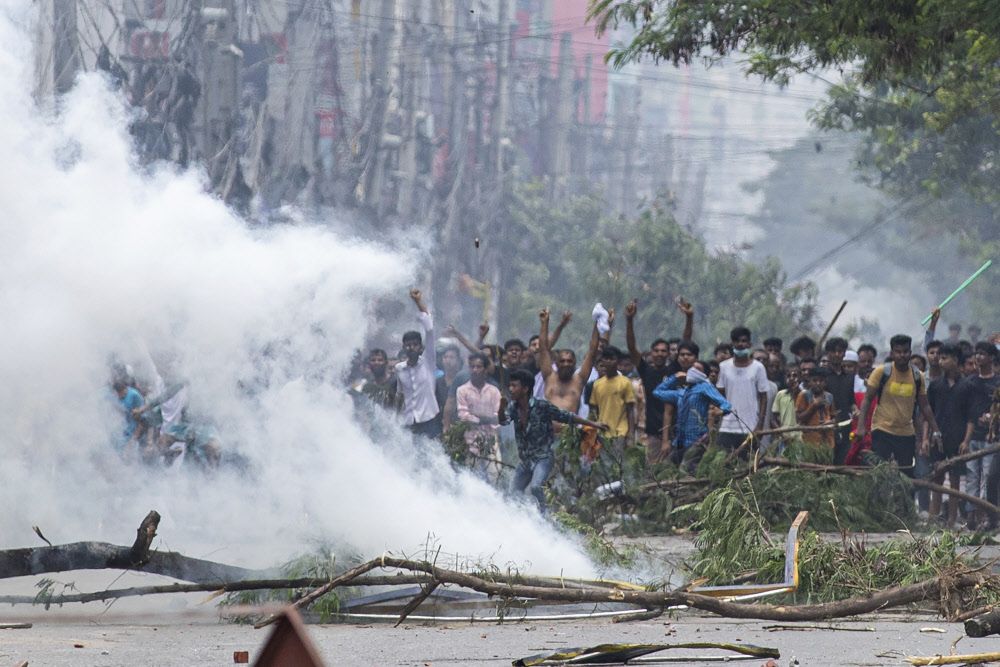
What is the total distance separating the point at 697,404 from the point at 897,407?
1694mm

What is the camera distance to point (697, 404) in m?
12.2

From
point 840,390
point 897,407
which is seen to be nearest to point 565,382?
point 840,390

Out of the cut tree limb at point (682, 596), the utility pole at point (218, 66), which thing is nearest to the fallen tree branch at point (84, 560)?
the cut tree limb at point (682, 596)

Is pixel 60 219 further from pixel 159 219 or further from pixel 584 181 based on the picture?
pixel 584 181

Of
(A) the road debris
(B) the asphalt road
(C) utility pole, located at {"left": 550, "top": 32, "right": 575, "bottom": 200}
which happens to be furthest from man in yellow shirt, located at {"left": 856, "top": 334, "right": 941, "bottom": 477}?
(C) utility pole, located at {"left": 550, "top": 32, "right": 575, "bottom": 200}

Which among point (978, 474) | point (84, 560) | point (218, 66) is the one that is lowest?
point (84, 560)

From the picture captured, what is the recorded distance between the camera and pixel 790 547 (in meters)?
7.86

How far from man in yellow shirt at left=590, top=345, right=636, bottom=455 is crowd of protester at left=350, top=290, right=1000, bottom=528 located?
0.01 meters

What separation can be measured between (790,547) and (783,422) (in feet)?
17.1

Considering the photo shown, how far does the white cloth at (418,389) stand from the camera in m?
12.1

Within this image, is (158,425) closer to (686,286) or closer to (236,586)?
(236,586)

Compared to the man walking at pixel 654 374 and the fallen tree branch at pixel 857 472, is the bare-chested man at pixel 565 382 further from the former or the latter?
the fallen tree branch at pixel 857 472

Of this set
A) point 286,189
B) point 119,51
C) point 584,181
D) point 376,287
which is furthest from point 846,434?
point 584,181

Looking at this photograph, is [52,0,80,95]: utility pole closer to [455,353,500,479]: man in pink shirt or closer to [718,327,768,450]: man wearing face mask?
[455,353,500,479]: man in pink shirt
